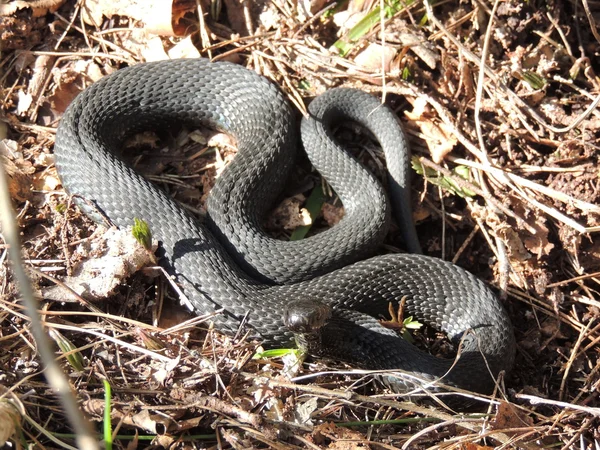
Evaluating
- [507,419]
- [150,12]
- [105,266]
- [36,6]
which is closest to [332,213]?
[105,266]

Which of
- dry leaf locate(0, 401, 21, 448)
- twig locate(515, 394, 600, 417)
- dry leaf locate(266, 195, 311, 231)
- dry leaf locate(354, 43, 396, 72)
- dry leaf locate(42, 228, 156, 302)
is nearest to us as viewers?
dry leaf locate(0, 401, 21, 448)

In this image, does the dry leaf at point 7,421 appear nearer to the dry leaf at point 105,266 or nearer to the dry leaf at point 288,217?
the dry leaf at point 105,266

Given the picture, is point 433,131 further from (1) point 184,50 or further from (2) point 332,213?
(1) point 184,50

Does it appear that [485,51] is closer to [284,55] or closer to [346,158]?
[346,158]

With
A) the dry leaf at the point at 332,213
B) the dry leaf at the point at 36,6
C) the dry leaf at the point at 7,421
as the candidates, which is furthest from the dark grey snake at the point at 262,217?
the dry leaf at the point at 7,421

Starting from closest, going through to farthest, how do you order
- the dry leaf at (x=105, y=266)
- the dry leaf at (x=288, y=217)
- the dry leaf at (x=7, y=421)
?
the dry leaf at (x=7, y=421) → the dry leaf at (x=105, y=266) → the dry leaf at (x=288, y=217)

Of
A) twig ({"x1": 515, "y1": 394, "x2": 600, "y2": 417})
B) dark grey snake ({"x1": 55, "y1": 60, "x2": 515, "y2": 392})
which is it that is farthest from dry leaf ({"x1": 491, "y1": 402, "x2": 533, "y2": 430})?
dark grey snake ({"x1": 55, "y1": 60, "x2": 515, "y2": 392})

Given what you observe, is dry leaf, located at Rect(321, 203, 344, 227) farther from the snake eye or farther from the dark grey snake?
the snake eye
